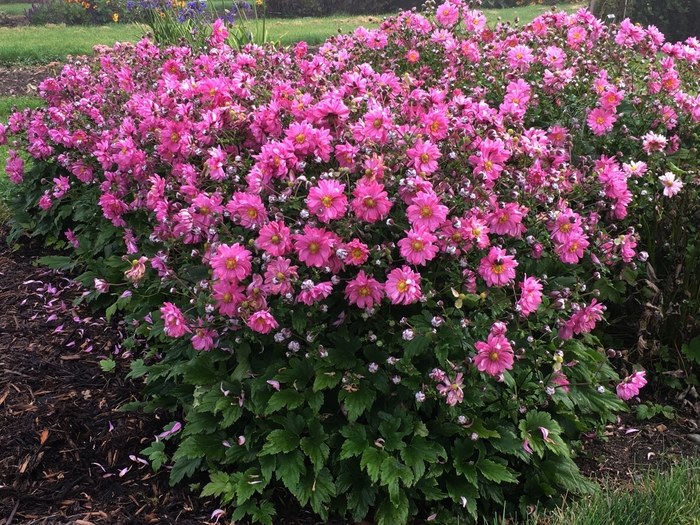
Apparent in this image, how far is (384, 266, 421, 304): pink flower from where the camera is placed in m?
2.27

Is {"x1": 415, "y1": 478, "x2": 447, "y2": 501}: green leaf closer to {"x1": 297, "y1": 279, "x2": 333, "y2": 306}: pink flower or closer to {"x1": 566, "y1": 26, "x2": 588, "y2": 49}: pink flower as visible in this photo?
{"x1": 297, "y1": 279, "x2": 333, "y2": 306}: pink flower

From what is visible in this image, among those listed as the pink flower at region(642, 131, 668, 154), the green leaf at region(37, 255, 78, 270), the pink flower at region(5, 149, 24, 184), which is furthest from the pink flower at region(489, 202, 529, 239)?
the pink flower at region(5, 149, 24, 184)

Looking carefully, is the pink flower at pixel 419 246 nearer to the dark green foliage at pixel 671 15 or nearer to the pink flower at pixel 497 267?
the pink flower at pixel 497 267

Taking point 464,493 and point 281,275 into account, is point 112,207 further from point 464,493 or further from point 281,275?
point 464,493

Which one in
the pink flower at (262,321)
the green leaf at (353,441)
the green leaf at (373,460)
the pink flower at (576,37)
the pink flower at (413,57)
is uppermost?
the pink flower at (576,37)

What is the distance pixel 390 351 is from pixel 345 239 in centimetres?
48

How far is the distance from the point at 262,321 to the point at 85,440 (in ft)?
3.97

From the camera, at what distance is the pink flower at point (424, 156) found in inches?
97.9

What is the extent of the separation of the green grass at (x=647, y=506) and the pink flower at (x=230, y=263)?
1419mm

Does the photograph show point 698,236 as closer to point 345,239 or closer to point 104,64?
point 345,239

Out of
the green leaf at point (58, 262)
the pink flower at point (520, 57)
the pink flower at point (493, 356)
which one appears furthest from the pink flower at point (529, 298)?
the green leaf at point (58, 262)

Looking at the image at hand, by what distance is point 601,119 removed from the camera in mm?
3211

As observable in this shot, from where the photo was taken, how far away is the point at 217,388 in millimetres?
2738

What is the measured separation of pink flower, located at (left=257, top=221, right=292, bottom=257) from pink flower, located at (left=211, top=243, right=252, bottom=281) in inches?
3.3
